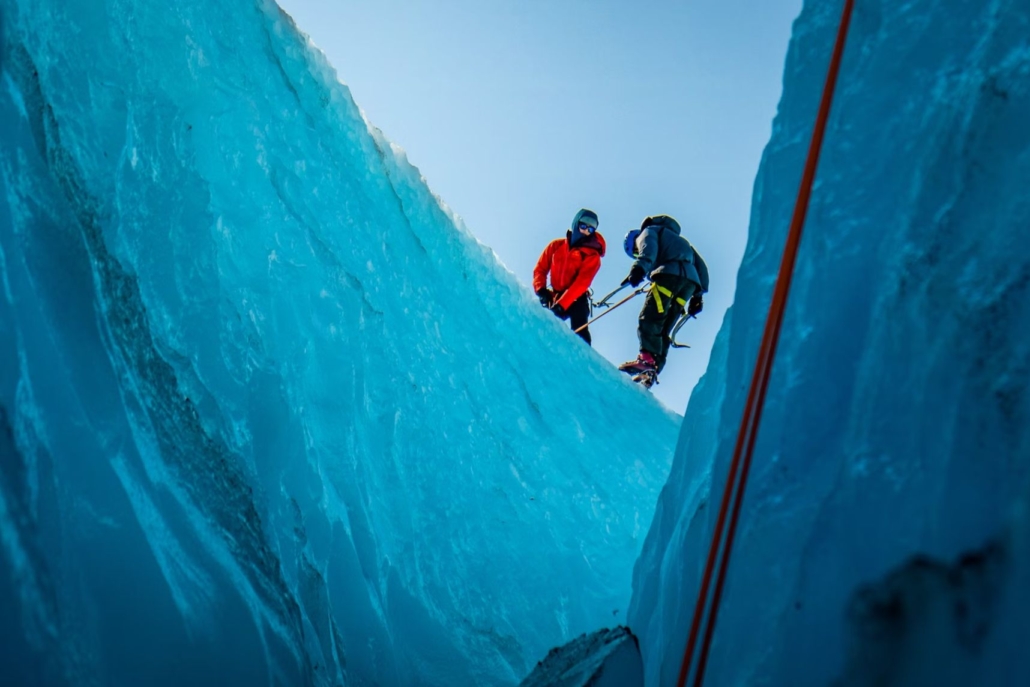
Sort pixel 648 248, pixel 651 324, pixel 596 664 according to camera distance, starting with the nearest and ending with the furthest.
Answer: pixel 596 664
pixel 648 248
pixel 651 324

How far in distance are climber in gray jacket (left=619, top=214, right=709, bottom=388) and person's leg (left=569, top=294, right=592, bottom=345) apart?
0.57 metres

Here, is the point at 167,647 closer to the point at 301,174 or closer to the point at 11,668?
the point at 11,668

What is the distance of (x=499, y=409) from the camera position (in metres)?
4.31

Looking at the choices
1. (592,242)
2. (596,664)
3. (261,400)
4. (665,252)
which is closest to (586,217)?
(592,242)

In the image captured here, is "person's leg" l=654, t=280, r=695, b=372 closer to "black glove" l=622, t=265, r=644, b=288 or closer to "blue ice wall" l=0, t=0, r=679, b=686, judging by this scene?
"black glove" l=622, t=265, r=644, b=288

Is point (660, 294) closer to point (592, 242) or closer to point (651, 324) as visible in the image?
point (651, 324)

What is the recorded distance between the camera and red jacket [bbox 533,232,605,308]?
5.97 meters

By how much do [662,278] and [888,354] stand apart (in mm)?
3718

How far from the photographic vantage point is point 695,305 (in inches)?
221

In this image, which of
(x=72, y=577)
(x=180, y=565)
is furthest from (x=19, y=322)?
(x=180, y=565)

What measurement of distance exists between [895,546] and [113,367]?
84.6 inches

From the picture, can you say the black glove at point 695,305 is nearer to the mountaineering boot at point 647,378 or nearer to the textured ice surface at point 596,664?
the mountaineering boot at point 647,378

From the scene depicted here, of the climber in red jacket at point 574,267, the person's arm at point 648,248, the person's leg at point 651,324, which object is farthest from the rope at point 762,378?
the climber in red jacket at point 574,267

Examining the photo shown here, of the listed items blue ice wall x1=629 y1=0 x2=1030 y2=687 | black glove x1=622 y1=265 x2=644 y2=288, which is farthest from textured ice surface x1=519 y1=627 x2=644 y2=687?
black glove x1=622 y1=265 x2=644 y2=288
